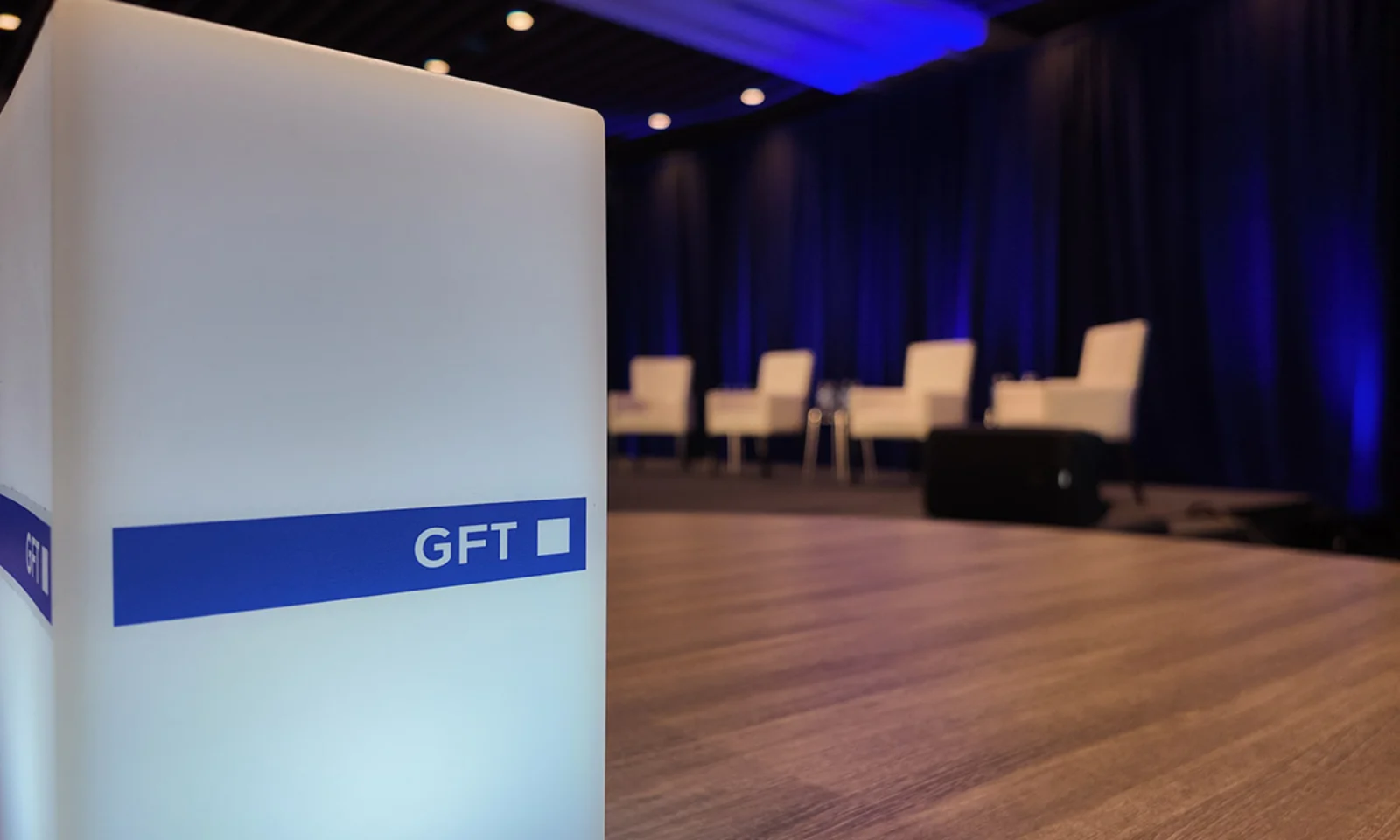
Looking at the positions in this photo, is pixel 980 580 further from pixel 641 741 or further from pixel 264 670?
pixel 264 670

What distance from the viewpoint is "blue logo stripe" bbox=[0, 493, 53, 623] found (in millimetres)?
246

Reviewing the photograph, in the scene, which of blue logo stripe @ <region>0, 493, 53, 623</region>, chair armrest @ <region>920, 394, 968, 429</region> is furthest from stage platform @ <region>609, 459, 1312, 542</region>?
blue logo stripe @ <region>0, 493, 53, 623</region>

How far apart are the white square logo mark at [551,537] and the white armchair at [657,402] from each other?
6.02 meters

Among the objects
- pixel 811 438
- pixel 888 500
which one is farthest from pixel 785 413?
pixel 888 500

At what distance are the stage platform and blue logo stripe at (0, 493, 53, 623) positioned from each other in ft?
9.15

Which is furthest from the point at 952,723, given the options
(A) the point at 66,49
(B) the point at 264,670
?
(A) the point at 66,49

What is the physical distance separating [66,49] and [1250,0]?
5.61 meters

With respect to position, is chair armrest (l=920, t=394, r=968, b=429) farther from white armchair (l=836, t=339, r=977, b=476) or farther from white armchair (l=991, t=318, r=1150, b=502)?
white armchair (l=991, t=318, r=1150, b=502)

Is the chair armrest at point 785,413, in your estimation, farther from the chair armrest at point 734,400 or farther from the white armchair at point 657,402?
the white armchair at point 657,402

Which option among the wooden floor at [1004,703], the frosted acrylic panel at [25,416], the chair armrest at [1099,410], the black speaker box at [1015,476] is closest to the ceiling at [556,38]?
the chair armrest at [1099,410]

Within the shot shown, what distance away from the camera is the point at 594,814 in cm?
32

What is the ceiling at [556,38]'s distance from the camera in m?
5.05

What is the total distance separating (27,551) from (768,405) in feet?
18.4

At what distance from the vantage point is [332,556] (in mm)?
270
